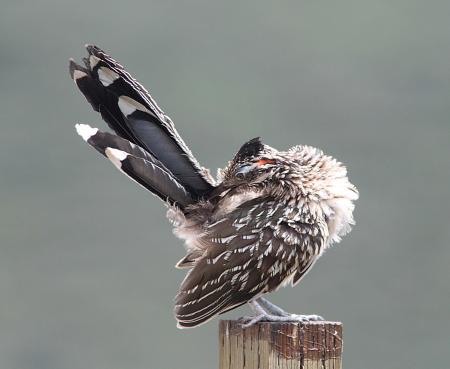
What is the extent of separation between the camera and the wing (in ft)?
18.0

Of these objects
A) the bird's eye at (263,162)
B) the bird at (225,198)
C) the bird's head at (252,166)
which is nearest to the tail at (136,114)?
the bird at (225,198)

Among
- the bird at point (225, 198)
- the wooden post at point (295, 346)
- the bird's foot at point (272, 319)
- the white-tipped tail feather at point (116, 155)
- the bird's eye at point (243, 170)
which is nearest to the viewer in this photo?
the wooden post at point (295, 346)

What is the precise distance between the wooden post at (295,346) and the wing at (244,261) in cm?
60

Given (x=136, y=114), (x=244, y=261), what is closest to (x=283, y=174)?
(x=244, y=261)

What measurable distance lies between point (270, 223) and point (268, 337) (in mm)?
907

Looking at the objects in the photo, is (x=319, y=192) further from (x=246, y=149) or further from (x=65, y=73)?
(x=65, y=73)

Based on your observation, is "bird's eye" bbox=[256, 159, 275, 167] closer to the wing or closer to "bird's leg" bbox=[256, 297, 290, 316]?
the wing

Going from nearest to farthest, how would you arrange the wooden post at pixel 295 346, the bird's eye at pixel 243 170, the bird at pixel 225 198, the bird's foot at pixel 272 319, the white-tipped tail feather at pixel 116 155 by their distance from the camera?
1. the wooden post at pixel 295 346
2. the bird's foot at pixel 272 319
3. the white-tipped tail feather at pixel 116 155
4. the bird at pixel 225 198
5. the bird's eye at pixel 243 170

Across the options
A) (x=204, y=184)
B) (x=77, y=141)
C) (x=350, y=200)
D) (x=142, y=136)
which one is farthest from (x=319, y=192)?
(x=77, y=141)

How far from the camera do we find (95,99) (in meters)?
5.86

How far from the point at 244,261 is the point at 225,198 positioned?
0.50m

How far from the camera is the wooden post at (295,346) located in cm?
477

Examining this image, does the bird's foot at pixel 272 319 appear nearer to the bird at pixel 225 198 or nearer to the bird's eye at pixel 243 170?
the bird at pixel 225 198

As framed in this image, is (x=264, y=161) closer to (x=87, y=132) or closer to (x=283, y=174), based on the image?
(x=283, y=174)
